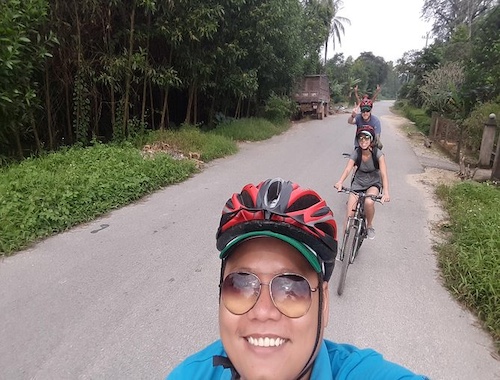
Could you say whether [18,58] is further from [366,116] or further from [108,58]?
[366,116]

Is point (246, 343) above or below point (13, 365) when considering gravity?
above

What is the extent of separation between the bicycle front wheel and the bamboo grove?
533 cm

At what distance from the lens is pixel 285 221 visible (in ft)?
3.65

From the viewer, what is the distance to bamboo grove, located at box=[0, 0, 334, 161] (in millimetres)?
6152

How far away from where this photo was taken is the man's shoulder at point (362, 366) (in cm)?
115

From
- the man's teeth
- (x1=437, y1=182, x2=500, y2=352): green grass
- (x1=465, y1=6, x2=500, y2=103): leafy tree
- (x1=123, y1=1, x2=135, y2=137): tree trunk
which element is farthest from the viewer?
(x1=465, y1=6, x2=500, y2=103): leafy tree

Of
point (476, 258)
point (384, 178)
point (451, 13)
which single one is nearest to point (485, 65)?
point (384, 178)

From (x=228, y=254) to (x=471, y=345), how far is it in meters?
2.58

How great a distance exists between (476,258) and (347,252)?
136cm

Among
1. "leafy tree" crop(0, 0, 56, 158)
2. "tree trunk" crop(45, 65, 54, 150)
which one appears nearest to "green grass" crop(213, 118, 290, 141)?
"tree trunk" crop(45, 65, 54, 150)

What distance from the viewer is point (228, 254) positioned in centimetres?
118

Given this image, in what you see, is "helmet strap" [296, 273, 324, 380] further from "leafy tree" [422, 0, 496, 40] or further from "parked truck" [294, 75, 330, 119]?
"leafy tree" [422, 0, 496, 40]

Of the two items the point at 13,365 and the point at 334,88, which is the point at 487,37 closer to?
the point at 13,365

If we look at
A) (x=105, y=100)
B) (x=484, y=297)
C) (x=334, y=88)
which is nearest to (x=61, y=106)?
(x=105, y=100)
